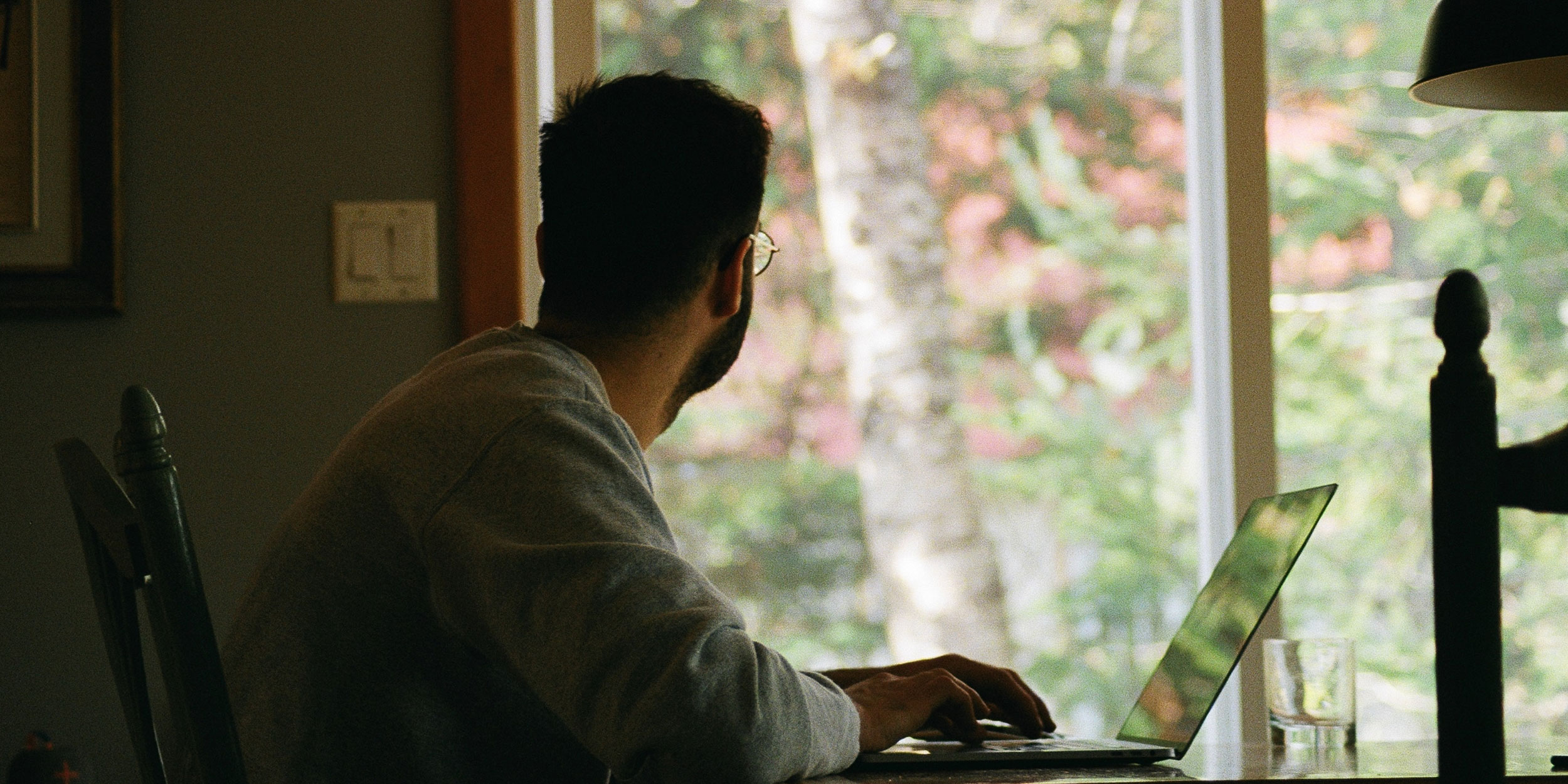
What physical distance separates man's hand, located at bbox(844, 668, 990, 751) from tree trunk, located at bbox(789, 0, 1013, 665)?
0.83 m

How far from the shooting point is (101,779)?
1.79 m

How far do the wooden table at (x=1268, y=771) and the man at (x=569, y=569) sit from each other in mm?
78

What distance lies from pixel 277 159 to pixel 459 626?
1.06 m

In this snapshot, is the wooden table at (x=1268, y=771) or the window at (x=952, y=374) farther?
the window at (x=952, y=374)

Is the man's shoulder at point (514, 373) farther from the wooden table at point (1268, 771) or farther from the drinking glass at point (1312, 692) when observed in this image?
the drinking glass at point (1312, 692)

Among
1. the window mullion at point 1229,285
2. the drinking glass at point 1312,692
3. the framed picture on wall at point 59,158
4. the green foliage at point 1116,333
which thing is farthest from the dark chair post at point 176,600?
the window mullion at point 1229,285

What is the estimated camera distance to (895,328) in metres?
2.06

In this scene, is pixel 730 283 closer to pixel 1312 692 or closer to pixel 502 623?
pixel 502 623

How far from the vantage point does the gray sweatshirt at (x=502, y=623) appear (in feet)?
2.97

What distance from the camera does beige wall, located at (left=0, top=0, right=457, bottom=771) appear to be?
183 cm

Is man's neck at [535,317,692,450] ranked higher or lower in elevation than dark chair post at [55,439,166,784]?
higher

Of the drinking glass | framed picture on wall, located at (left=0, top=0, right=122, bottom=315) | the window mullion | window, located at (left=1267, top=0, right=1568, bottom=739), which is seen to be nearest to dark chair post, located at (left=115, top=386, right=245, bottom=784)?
the drinking glass

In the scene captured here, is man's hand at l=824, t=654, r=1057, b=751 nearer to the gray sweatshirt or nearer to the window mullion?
the gray sweatshirt

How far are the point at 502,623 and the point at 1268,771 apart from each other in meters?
0.62
